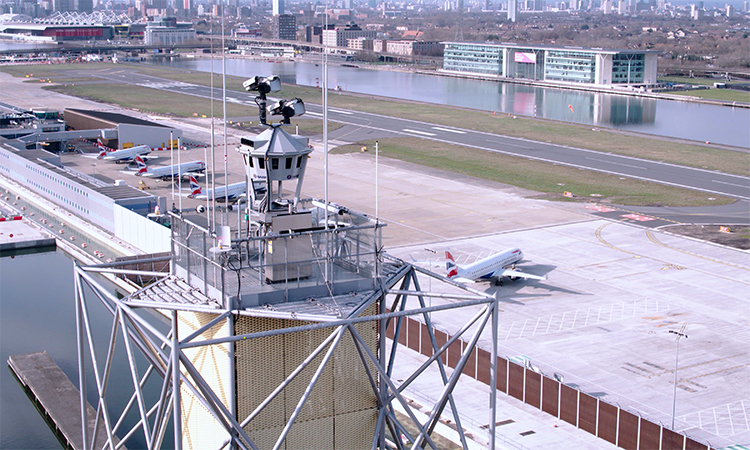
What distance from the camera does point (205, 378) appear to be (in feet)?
76.9

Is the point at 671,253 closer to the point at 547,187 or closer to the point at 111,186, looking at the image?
the point at 547,187

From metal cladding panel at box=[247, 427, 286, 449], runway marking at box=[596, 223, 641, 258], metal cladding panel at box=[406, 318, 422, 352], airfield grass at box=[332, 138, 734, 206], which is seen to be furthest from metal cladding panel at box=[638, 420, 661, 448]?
airfield grass at box=[332, 138, 734, 206]

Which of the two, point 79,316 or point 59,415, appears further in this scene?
point 59,415

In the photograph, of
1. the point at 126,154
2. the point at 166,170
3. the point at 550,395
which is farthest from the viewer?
the point at 126,154

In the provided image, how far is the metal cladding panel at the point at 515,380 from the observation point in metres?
50.8

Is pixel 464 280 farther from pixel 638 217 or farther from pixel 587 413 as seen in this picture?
pixel 638 217

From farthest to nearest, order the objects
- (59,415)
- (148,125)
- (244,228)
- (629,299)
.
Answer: (148,125) → (629,299) → (59,415) → (244,228)

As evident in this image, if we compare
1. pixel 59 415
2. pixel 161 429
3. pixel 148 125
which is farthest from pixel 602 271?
pixel 148 125

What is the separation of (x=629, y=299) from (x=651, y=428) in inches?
1086

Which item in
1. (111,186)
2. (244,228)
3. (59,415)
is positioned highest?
(244,228)

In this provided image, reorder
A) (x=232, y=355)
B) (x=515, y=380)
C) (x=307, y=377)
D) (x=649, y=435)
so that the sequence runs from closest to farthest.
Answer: (x=232, y=355), (x=307, y=377), (x=649, y=435), (x=515, y=380)

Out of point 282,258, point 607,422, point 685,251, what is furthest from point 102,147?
point 282,258

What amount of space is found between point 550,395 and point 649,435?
276 inches

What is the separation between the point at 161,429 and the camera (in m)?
22.0
